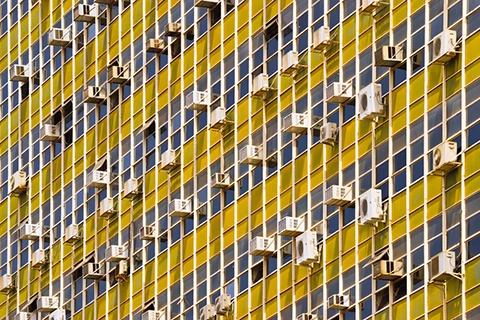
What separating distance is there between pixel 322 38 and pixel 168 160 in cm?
1075

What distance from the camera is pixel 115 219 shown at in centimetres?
9144

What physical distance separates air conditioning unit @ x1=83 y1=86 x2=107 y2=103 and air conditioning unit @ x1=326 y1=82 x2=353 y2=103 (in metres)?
17.8

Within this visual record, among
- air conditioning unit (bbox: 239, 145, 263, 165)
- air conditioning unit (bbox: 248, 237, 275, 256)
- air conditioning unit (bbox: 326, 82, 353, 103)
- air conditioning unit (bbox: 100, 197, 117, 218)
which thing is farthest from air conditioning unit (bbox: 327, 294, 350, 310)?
air conditioning unit (bbox: 100, 197, 117, 218)

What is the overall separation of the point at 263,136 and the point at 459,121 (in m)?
12.0

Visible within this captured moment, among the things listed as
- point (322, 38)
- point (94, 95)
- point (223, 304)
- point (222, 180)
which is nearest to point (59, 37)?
point (94, 95)

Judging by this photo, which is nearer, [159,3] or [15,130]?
[159,3]

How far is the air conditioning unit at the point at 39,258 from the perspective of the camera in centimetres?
9619

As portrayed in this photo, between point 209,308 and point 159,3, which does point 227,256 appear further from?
point 159,3

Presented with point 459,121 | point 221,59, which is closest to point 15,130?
point 221,59

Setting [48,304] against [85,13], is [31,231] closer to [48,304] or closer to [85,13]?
[48,304]

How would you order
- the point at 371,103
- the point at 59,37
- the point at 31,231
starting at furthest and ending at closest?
the point at 59,37
the point at 31,231
the point at 371,103

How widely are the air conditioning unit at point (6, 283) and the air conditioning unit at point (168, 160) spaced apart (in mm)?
13313

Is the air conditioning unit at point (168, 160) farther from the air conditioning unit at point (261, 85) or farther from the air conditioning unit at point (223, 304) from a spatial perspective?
the air conditioning unit at point (223, 304)

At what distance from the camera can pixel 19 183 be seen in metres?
99.2
